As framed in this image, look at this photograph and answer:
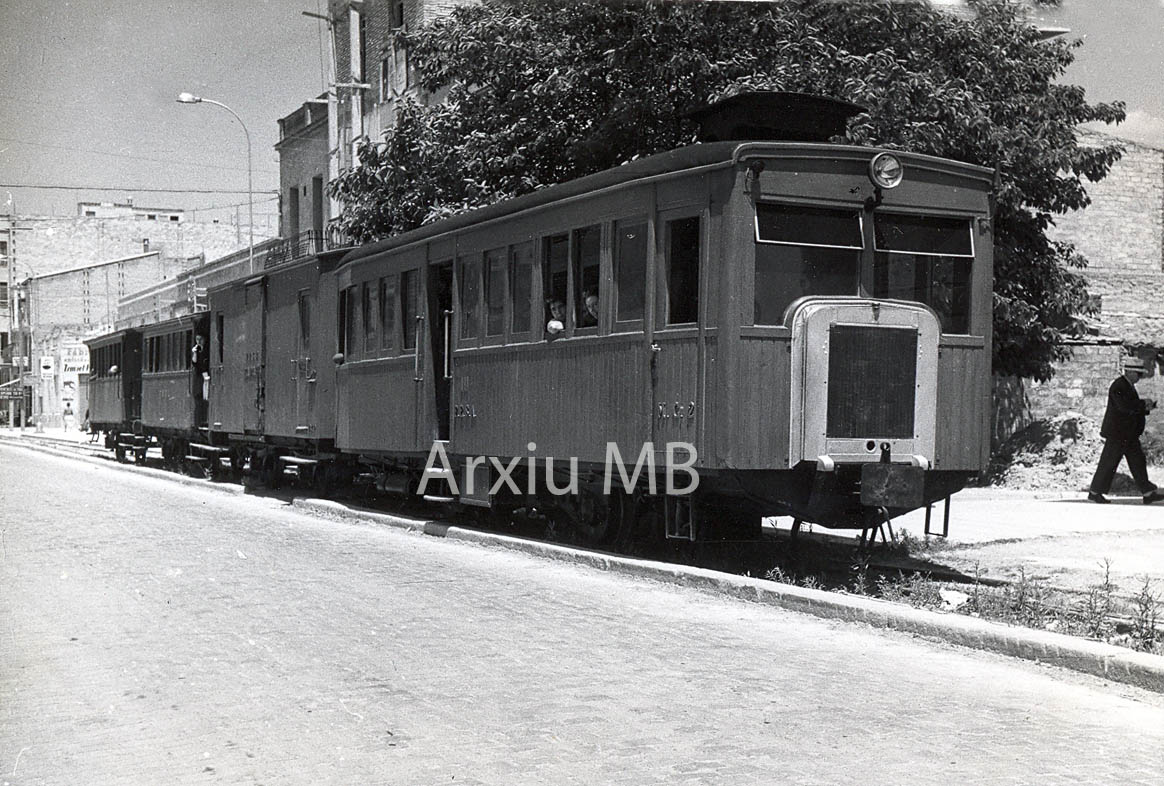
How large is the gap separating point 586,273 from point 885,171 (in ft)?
9.14

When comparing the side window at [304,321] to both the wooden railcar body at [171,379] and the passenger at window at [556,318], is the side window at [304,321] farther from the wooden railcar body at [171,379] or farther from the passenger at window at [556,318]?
the passenger at window at [556,318]

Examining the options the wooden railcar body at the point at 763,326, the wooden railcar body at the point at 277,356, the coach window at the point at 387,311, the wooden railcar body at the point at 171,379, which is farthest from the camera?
the wooden railcar body at the point at 171,379

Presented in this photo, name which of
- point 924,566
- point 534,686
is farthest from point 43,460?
point 534,686

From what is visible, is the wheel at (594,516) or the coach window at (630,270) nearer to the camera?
the coach window at (630,270)

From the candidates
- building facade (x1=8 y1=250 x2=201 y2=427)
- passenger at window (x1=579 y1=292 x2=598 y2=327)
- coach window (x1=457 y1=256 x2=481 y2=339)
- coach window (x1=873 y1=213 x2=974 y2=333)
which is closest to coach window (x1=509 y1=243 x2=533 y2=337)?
coach window (x1=457 y1=256 x2=481 y2=339)

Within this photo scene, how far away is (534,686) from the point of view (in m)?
6.69

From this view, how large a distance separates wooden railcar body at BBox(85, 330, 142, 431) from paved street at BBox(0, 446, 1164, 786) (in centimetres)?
2269

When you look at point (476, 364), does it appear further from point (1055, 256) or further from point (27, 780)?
point (1055, 256)

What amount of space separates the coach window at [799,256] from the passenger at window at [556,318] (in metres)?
2.54

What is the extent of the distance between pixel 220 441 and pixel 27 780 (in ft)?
64.9

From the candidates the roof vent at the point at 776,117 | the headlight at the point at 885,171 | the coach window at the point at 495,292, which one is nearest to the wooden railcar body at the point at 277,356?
the coach window at the point at 495,292

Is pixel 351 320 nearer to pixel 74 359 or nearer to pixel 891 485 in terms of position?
pixel 891 485

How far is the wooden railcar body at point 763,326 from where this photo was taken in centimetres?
1017

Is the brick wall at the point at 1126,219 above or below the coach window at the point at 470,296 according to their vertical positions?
above
